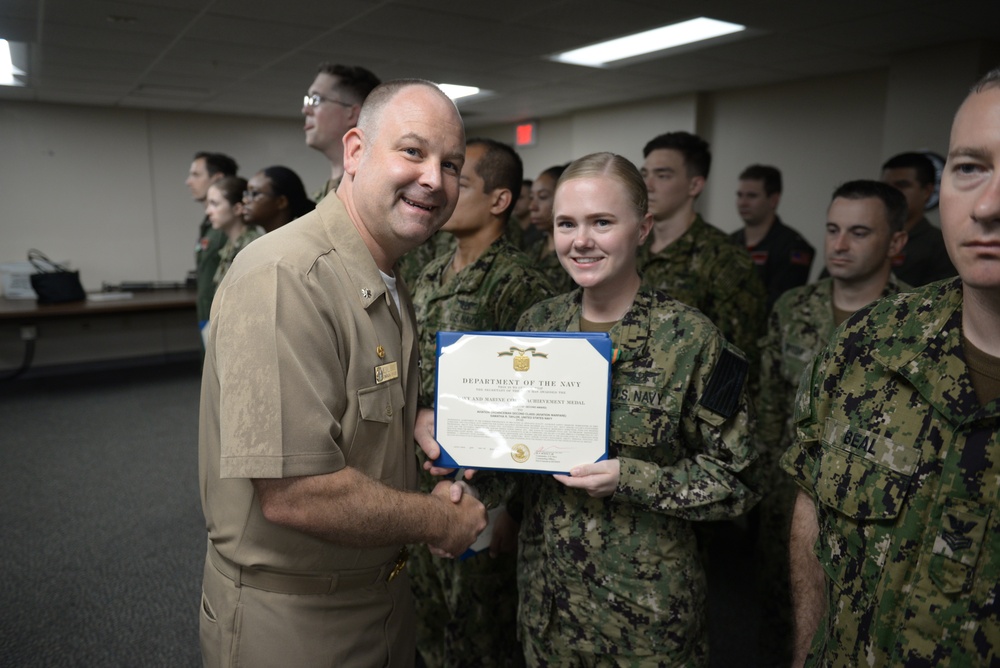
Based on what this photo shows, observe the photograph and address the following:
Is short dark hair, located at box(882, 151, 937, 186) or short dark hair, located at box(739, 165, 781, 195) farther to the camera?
short dark hair, located at box(739, 165, 781, 195)

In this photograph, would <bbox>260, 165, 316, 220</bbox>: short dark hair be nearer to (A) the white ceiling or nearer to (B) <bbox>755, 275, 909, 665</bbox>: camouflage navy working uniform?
(A) the white ceiling

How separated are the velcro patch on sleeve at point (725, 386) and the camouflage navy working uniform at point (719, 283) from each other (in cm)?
141

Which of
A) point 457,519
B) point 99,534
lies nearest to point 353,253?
point 457,519

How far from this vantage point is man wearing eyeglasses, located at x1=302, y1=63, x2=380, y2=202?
2.67 meters

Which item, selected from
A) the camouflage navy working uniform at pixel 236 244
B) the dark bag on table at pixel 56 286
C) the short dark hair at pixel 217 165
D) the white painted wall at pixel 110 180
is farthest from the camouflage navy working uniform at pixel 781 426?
the white painted wall at pixel 110 180

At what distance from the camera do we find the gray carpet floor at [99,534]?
2.37 metres

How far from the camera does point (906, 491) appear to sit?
861 mm

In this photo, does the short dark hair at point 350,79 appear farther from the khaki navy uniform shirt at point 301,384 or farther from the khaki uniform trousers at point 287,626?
the khaki uniform trousers at point 287,626

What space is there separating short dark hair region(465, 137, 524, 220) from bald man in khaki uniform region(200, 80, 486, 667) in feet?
3.10

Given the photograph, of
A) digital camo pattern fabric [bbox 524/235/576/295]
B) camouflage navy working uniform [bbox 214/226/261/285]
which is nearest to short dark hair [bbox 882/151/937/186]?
digital camo pattern fabric [bbox 524/235/576/295]

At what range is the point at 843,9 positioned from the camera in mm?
3896

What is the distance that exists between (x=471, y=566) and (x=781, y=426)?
3.90ft

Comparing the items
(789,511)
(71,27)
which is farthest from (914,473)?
(71,27)

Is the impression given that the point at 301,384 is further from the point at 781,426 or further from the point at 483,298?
the point at 781,426
